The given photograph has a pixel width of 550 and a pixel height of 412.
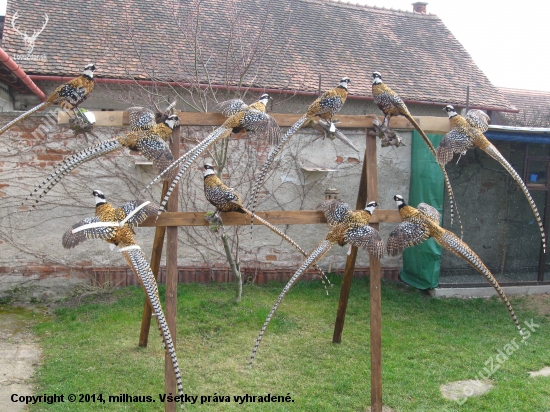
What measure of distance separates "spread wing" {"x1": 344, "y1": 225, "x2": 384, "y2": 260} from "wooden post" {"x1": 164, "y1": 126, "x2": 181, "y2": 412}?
1.14 meters

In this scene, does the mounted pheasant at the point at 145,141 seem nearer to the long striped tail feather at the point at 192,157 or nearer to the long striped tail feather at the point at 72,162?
the long striped tail feather at the point at 72,162

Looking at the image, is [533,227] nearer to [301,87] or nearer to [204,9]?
[301,87]

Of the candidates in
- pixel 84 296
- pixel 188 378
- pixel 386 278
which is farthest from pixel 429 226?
pixel 84 296

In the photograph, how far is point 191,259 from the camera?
6.36m

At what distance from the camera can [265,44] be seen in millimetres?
7184

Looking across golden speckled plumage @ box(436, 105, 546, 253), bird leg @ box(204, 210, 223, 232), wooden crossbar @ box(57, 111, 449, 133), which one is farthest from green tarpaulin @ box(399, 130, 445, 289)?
bird leg @ box(204, 210, 223, 232)

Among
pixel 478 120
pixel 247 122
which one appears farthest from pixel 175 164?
pixel 478 120

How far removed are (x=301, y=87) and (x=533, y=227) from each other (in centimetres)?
422

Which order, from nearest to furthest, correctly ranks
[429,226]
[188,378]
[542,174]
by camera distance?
[429,226] → [188,378] → [542,174]

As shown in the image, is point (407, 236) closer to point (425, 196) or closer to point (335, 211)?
point (335, 211)

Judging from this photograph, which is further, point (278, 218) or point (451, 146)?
point (451, 146)

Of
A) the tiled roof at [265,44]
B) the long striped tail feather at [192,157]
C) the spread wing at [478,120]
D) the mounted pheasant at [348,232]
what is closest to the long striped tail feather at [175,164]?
the long striped tail feather at [192,157]

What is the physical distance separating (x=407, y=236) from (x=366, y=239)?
0.30m

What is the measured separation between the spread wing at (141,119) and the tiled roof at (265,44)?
2.90 meters
